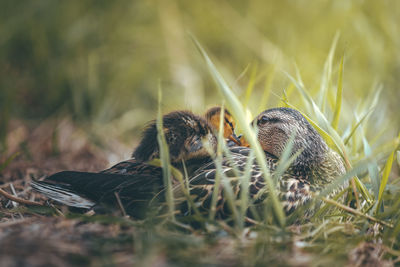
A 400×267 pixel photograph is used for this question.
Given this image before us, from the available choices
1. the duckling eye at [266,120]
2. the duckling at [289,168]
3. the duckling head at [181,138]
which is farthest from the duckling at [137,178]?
the duckling eye at [266,120]

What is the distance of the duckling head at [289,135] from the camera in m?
2.32

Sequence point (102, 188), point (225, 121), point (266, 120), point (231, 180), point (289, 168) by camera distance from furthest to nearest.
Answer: point (225, 121) < point (266, 120) < point (289, 168) < point (102, 188) < point (231, 180)

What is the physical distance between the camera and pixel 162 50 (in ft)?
17.6

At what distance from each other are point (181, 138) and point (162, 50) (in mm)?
3214

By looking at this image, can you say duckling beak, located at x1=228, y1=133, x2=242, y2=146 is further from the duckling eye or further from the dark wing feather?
the dark wing feather

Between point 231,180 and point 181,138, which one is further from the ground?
point 181,138

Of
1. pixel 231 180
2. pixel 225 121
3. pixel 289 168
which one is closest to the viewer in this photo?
pixel 231 180

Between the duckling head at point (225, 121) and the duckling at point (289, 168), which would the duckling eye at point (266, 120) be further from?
the duckling head at point (225, 121)

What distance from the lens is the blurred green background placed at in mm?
4223

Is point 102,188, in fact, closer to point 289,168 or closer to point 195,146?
point 195,146

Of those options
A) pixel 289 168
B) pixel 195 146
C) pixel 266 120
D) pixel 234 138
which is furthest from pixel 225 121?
pixel 289 168

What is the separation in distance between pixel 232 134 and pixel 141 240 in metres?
1.26

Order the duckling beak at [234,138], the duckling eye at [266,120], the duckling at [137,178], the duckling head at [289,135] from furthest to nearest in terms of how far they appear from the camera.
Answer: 1. the duckling beak at [234,138]
2. the duckling eye at [266,120]
3. the duckling head at [289,135]
4. the duckling at [137,178]

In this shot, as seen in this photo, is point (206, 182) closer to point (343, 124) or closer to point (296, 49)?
point (343, 124)
